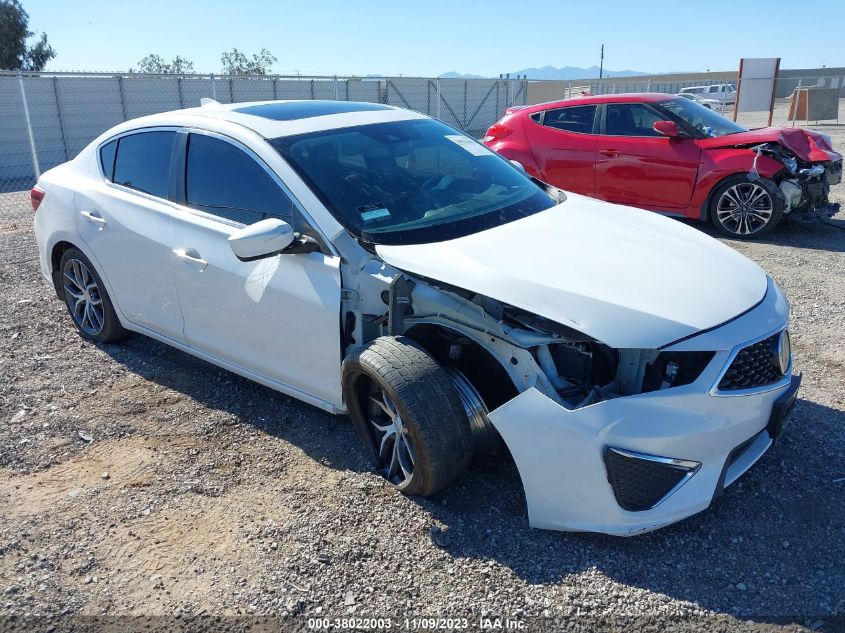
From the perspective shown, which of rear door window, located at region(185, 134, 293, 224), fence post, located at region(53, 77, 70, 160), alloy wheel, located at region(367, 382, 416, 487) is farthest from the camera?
fence post, located at region(53, 77, 70, 160)

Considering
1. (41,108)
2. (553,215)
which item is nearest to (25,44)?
(41,108)

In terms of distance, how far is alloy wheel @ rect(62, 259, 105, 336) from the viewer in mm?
4992

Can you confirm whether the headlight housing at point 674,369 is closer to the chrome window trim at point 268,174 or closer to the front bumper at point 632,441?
the front bumper at point 632,441

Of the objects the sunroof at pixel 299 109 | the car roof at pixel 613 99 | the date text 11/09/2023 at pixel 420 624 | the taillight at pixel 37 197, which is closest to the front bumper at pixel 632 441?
the date text 11/09/2023 at pixel 420 624

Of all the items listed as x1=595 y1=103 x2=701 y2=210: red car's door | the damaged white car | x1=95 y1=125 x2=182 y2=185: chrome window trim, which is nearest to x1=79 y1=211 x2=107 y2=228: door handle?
the damaged white car

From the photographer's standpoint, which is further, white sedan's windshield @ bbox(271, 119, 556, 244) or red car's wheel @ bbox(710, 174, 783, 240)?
red car's wheel @ bbox(710, 174, 783, 240)

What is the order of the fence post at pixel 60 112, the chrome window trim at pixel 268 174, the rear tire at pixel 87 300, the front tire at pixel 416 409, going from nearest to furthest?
the front tire at pixel 416 409, the chrome window trim at pixel 268 174, the rear tire at pixel 87 300, the fence post at pixel 60 112

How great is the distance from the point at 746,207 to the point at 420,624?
6739 mm

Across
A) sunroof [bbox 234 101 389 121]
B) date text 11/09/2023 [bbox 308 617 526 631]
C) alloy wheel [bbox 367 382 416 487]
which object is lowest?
date text 11/09/2023 [bbox 308 617 526 631]

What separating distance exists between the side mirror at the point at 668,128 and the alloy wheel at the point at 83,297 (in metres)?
6.14

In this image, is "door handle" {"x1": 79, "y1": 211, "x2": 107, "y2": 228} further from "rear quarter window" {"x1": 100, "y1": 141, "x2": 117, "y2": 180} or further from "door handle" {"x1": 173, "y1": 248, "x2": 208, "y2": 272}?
"door handle" {"x1": 173, "y1": 248, "x2": 208, "y2": 272}

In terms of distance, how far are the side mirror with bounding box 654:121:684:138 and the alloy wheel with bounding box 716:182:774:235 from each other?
2.82 feet

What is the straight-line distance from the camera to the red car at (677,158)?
7.60 m

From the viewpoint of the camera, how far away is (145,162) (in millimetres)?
4391
